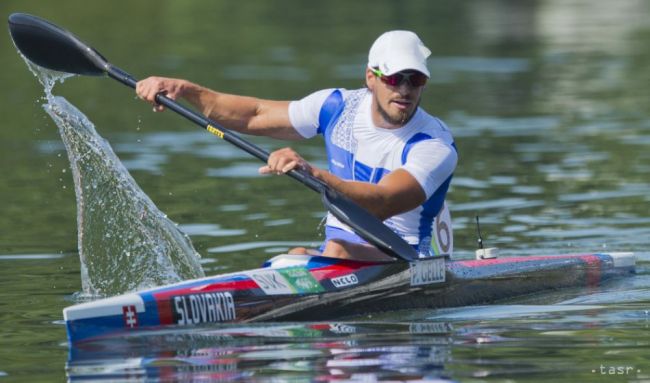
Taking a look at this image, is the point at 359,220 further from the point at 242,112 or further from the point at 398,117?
the point at 242,112

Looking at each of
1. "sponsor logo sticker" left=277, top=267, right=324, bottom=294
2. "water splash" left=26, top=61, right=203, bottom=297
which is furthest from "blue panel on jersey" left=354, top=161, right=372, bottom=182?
"water splash" left=26, top=61, right=203, bottom=297

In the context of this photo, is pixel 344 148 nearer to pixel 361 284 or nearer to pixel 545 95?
pixel 361 284

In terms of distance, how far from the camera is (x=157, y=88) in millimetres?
10750

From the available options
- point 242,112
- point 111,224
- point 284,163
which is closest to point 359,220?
point 284,163

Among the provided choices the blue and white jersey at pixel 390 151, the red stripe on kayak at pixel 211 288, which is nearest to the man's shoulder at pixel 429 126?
the blue and white jersey at pixel 390 151

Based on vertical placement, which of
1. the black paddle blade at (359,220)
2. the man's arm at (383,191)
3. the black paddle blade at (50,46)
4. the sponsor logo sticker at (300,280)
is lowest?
the sponsor logo sticker at (300,280)

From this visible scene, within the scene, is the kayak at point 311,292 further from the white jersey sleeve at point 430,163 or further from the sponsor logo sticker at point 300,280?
the white jersey sleeve at point 430,163

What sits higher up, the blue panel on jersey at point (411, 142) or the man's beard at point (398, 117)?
the man's beard at point (398, 117)

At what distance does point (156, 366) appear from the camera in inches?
335

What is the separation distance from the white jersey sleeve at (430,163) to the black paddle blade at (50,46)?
9.48 ft

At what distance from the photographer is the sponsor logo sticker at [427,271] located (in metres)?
10.3

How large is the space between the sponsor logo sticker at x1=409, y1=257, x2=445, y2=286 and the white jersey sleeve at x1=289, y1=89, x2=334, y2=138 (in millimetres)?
1393

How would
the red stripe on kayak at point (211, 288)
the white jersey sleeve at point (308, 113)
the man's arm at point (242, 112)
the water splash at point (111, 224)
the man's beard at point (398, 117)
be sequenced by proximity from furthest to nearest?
the water splash at point (111, 224) < the man's arm at point (242, 112) < the white jersey sleeve at point (308, 113) < the man's beard at point (398, 117) < the red stripe on kayak at point (211, 288)

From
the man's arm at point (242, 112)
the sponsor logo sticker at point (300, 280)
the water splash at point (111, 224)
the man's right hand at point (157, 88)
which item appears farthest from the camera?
the water splash at point (111, 224)
